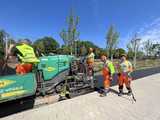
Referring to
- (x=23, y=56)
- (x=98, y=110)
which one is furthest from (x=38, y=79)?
(x=98, y=110)

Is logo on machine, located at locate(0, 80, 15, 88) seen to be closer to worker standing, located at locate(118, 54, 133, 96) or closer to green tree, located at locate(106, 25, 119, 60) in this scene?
worker standing, located at locate(118, 54, 133, 96)

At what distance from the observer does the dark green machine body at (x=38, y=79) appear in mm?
5230

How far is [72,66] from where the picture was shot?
7797 millimetres

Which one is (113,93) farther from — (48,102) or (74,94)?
(48,102)

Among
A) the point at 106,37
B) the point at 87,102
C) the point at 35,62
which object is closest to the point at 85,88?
the point at 87,102

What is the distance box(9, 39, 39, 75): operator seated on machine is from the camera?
6061 millimetres

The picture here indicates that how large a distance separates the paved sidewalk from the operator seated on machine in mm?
1361

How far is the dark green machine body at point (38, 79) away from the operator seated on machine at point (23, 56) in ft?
0.97

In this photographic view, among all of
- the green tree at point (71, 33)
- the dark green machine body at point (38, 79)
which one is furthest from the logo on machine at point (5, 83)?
the green tree at point (71, 33)

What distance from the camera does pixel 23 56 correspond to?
6082 millimetres

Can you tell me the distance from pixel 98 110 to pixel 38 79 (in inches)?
87.1

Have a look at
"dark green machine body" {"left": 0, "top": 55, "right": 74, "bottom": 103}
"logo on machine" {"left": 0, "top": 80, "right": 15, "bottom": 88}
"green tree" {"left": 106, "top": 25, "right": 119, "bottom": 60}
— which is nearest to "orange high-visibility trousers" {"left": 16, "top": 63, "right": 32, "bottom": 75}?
"dark green machine body" {"left": 0, "top": 55, "right": 74, "bottom": 103}

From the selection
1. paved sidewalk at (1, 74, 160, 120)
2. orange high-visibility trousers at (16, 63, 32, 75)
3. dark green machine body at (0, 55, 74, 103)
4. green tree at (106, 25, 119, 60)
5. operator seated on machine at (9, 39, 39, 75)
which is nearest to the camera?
dark green machine body at (0, 55, 74, 103)

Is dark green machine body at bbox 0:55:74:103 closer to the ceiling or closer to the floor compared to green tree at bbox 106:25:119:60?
closer to the floor
